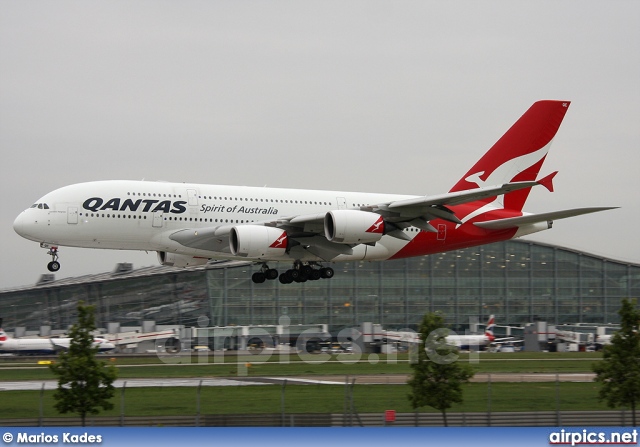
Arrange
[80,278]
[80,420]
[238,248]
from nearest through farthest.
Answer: [80,420] < [238,248] < [80,278]

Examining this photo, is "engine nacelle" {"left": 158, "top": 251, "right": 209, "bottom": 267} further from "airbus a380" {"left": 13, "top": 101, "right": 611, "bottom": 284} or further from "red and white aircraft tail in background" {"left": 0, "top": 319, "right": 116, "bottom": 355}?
"red and white aircraft tail in background" {"left": 0, "top": 319, "right": 116, "bottom": 355}

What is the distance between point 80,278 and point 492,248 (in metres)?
44.5

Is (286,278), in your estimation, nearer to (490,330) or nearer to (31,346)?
(31,346)

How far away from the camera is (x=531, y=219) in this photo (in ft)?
166

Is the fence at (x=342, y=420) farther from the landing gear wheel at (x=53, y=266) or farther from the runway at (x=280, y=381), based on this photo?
the landing gear wheel at (x=53, y=266)

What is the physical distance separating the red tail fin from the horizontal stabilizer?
1.98 m

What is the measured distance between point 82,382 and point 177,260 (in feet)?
66.0

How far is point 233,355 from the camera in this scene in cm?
7012

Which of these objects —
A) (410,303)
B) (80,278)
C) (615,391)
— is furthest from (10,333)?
(615,391)

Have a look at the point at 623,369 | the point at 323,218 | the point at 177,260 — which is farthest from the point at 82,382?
the point at 623,369

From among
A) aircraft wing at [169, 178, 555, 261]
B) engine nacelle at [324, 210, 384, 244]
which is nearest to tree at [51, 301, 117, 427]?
aircraft wing at [169, 178, 555, 261]

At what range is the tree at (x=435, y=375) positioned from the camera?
34.8 meters

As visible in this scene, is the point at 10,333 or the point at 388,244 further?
the point at 10,333

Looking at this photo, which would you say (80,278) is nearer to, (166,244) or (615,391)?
(166,244)
